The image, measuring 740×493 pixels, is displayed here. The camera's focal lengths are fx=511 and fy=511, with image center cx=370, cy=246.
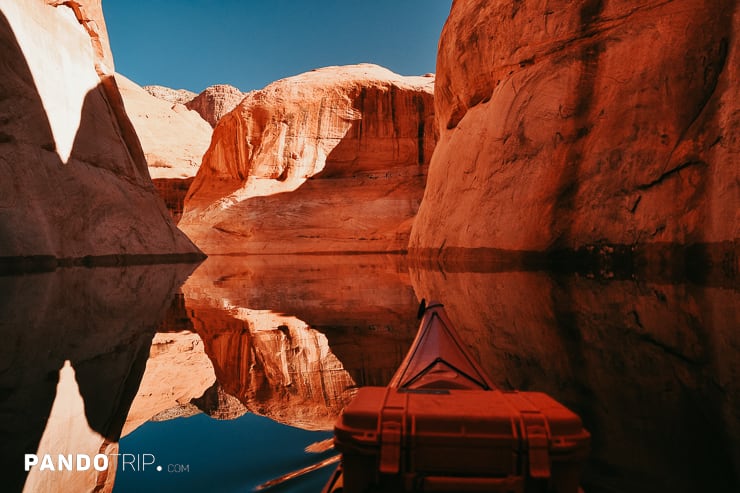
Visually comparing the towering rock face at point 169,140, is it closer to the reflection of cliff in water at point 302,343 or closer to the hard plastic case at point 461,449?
the reflection of cliff in water at point 302,343

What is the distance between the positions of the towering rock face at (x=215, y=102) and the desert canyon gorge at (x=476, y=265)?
54.7m

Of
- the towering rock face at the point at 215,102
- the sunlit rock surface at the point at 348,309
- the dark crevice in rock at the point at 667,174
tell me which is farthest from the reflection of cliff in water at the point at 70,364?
the towering rock face at the point at 215,102

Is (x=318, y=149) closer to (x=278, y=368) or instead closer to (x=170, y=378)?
(x=278, y=368)

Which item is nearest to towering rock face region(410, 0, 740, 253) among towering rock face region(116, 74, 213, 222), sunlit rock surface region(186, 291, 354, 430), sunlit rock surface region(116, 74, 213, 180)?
sunlit rock surface region(186, 291, 354, 430)

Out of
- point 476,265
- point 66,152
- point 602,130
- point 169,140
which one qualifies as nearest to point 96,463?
point 476,265

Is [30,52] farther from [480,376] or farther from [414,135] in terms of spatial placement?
[414,135]

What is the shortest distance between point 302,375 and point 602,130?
957 cm

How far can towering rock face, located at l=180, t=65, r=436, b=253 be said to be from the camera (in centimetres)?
2977

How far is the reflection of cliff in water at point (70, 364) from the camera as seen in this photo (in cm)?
214

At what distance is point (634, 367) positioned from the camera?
335 centimetres

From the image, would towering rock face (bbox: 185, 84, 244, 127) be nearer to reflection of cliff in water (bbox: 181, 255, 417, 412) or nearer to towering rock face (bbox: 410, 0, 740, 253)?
towering rock face (bbox: 410, 0, 740, 253)

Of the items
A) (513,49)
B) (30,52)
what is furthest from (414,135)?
(30,52)

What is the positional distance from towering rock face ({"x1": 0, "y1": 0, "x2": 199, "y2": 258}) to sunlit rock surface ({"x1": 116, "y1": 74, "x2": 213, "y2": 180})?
23.7 metres

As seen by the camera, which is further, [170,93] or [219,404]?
[170,93]
